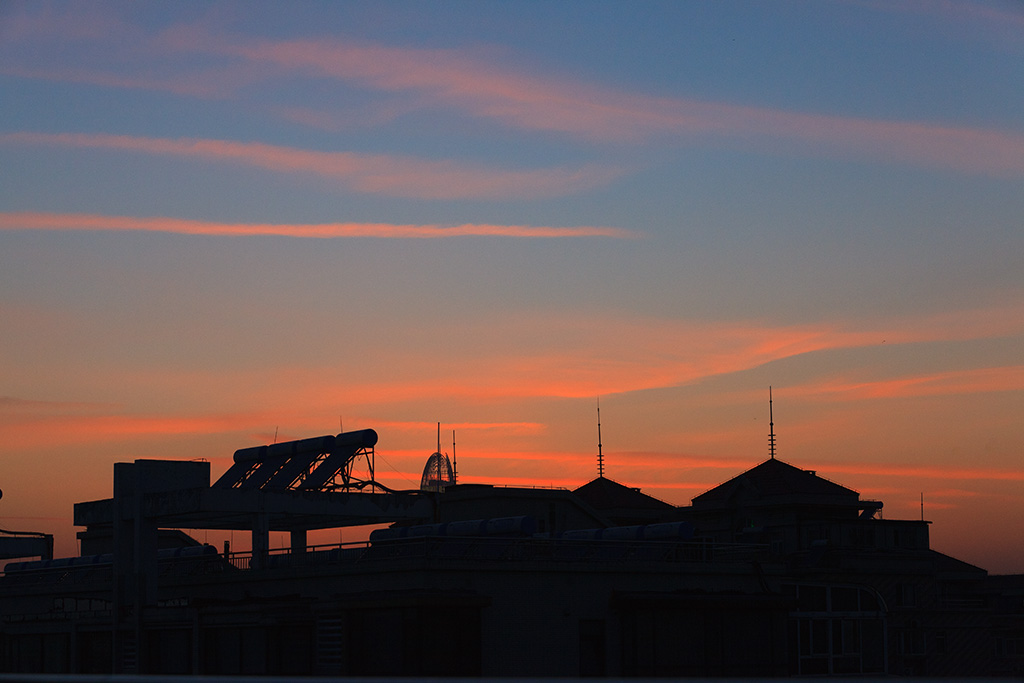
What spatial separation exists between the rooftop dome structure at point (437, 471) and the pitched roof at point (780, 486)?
67.4ft

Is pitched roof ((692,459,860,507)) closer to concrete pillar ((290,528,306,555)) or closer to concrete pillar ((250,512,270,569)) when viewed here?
concrete pillar ((290,528,306,555))

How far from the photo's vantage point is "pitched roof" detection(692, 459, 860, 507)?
93312 mm

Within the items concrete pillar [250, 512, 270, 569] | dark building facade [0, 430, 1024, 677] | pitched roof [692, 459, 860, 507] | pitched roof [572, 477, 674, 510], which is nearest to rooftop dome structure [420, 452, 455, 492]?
pitched roof [572, 477, 674, 510]

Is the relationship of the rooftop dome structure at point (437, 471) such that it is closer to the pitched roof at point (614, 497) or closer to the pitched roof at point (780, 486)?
the pitched roof at point (614, 497)

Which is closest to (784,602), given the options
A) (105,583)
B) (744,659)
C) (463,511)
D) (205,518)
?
(744,659)

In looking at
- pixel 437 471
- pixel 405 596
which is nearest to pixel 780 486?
pixel 437 471

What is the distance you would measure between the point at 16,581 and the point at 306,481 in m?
27.2

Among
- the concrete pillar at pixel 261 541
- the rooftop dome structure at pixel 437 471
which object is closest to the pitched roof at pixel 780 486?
the rooftop dome structure at pixel 437 471

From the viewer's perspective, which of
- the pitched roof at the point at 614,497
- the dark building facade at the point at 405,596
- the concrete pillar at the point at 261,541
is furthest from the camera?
the pitched roof at the point at 614,497

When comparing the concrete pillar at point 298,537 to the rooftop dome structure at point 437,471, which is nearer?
the concrete pillar at point 298,537

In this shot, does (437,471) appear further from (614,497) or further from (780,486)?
(780,486)

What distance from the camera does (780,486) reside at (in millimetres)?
93875

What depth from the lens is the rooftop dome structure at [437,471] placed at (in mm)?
100000

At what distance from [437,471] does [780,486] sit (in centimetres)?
2630
